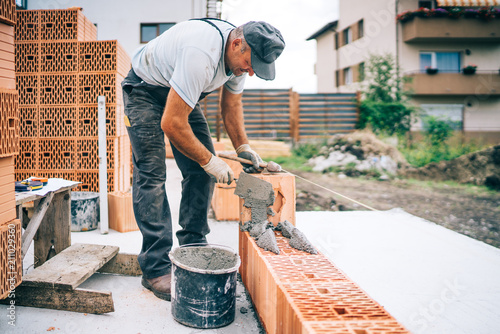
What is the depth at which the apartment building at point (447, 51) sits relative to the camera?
1552 cm

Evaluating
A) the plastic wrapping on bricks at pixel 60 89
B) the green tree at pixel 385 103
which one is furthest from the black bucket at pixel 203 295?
the green tree at pixel 385 103

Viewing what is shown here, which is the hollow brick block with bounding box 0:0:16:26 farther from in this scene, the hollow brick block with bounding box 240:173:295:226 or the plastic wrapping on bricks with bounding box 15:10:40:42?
the plastic wrapping on bricks with bounding box 15:10:40:42

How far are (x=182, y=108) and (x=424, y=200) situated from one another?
21.4 ft

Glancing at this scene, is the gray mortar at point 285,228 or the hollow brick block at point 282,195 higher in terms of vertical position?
the hollow brick block at point 282,195

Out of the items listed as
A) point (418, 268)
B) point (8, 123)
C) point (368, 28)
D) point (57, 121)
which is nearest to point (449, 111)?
point (368, 28)

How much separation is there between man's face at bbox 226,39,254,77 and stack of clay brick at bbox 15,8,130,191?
3.12 metres

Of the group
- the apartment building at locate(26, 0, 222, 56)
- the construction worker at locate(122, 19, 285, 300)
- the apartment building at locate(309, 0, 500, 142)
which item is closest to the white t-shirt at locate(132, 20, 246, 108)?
the construction worker at locate(122, 19, 285, 300)

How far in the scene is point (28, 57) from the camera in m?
4.62

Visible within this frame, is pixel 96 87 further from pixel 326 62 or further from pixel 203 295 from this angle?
pixel 326 62

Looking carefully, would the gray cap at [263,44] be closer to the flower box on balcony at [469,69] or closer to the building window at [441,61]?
the building window at [441,61]

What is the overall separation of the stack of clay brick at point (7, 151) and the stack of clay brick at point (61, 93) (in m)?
3.01

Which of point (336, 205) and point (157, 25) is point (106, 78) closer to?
point (336, 205)

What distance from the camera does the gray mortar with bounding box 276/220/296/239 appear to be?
2.12m

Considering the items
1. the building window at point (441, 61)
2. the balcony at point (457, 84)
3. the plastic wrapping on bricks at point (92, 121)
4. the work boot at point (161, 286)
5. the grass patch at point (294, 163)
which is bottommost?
the work boot at point (161, 286)
